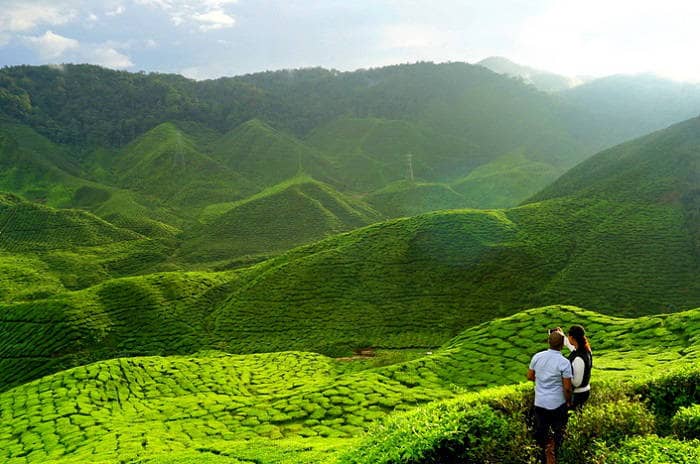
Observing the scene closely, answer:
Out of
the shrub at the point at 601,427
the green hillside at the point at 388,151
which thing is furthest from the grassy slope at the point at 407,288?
the green hillside at the point at 388,151

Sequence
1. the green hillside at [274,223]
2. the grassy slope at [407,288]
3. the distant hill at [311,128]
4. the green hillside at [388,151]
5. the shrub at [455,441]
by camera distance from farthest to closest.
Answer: the green hillside at [388,151] < the distant hill at [311,128] < the green hillside at [274,223] < the grassy slope at [407,288] < the shrub at [455,441]

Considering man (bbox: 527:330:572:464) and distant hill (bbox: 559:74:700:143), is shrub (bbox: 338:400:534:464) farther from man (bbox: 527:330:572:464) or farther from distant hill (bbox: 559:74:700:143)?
distant hill (bbox: 559:74:700:143)

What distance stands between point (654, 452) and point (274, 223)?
6870 centimetres

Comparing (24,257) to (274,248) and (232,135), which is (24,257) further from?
(232,135)

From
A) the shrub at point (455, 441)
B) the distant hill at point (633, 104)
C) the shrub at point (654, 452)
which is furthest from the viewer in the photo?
the distant hill at point (633, 104)

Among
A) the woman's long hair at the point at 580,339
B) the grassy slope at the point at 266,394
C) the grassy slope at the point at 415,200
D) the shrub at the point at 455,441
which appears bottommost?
the grassy slope at the point at 266,394

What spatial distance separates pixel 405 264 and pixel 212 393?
19.5 meters

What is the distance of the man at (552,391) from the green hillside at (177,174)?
93.8m

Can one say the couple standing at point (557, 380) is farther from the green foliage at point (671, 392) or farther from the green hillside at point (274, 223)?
the green hillside at point (274, 223)

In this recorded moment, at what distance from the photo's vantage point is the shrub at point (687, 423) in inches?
306

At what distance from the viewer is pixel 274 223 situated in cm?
7350

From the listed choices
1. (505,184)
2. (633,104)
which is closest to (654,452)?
(505,184)

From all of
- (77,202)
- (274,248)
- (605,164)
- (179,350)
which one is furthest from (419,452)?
(77,202)

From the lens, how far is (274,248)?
66.4 metres
